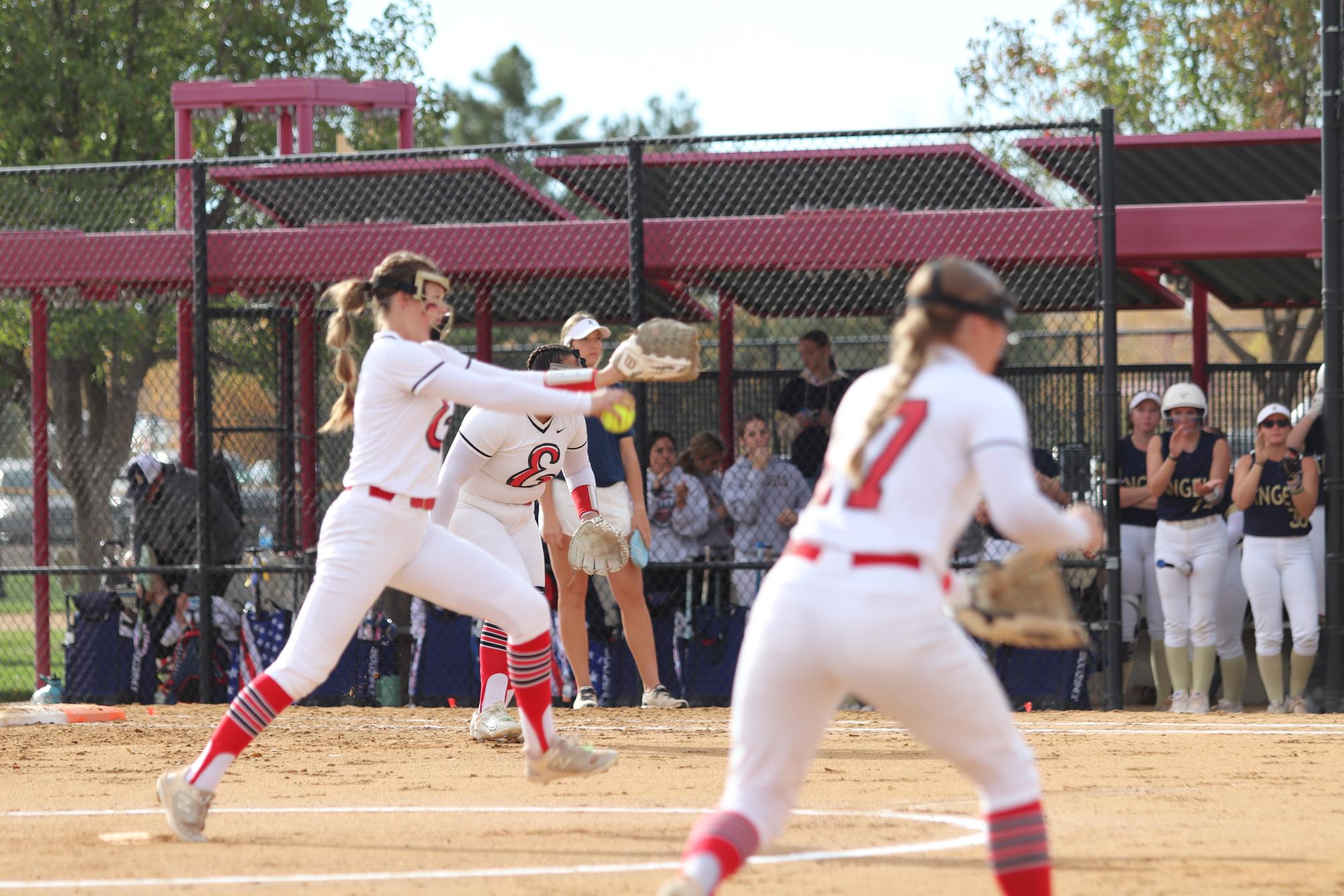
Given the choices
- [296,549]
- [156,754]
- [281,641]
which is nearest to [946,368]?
[156,754]

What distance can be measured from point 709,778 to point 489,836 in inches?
58.7

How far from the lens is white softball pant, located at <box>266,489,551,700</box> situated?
5.55m

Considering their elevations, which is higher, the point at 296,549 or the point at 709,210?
the point at 709,210

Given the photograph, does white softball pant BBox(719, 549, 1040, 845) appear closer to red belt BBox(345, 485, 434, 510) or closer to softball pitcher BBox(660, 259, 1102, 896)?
softball pitcher BBox(660, 259, 1102, 896)

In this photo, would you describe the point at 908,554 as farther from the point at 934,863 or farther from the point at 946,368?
the point at 934,863

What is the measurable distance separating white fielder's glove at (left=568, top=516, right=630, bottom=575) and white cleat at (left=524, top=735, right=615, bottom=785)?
2.54 metres

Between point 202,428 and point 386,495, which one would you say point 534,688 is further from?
point 202,428

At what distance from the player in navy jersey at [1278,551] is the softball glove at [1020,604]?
5996 millimetres

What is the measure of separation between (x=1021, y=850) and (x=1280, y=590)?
636 centimetres

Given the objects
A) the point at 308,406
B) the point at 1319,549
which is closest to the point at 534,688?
the point at 1319,549

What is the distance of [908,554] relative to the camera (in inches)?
139

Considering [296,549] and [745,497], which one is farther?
[296,549]

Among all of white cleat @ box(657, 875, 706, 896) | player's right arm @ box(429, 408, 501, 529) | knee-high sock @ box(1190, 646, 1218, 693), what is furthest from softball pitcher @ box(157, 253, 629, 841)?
knee-high sock @ box(1190, 646, 1218, 693)

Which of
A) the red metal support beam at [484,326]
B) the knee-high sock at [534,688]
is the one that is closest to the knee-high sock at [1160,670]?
the red metal support beam at [484,326]
